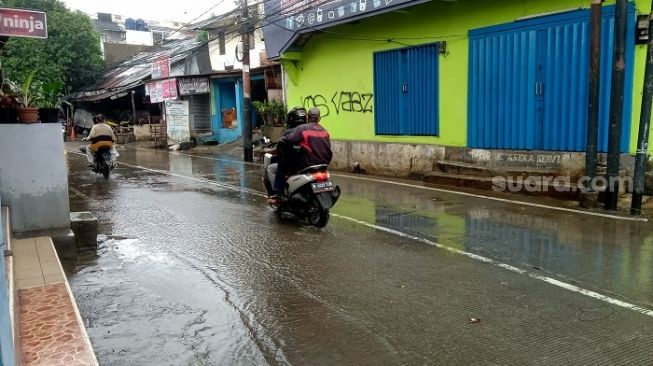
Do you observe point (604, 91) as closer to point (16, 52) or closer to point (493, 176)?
point (493, 176)

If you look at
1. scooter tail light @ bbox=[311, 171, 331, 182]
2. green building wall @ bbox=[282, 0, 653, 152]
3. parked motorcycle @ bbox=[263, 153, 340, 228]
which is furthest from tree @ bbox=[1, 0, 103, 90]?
scooter tail light @ bbox=[311, 171, 331, 182]

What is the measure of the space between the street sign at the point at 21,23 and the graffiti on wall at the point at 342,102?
362 inches

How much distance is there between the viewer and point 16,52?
29.9 metres

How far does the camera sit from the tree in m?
29.6

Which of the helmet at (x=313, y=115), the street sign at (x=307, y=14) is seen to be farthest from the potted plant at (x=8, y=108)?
the street sign at (x=307, y=14)

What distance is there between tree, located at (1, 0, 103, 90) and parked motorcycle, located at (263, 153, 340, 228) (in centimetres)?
2616

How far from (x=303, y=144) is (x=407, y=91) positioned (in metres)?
6.91

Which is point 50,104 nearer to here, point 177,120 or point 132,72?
point 177,120

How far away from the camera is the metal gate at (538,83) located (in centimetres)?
928

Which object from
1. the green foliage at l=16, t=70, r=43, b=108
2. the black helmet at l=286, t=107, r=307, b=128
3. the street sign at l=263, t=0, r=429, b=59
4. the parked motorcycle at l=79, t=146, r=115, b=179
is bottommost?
the parked motorcycle at l=79, t=146, r=115, b=179

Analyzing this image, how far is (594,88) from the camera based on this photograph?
8453 millimetres

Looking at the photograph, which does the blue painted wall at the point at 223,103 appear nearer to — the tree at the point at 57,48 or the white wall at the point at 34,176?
the tree at the point at 57,48

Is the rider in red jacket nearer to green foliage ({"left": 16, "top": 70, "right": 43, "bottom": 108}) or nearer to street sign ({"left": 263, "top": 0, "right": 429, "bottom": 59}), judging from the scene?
green foliage ({"left": 16, "top": 70, "right": 43, "bottom": 108})

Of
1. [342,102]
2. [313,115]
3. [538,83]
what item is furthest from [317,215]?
[342,102]
